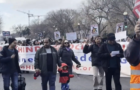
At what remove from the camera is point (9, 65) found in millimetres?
7527

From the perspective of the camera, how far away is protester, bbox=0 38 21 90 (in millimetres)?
7461

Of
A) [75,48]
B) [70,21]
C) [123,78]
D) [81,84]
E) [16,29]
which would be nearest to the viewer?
[81,84]

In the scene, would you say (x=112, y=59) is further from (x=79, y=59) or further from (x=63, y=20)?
(x=63, y=20)

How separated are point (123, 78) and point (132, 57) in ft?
29.2

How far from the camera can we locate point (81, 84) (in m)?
10.9

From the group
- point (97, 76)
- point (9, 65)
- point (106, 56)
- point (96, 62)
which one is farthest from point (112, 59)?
point (9, 65)

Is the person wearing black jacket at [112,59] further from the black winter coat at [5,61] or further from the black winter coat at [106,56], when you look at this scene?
the black winter coat at [5,61]

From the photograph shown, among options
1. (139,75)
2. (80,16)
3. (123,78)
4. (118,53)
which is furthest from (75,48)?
(80,16)

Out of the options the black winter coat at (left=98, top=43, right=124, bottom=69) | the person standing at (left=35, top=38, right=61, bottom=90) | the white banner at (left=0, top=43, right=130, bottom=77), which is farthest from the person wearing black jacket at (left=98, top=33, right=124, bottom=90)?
the white banner at (left=0, top=43, right=130, bottom=77)

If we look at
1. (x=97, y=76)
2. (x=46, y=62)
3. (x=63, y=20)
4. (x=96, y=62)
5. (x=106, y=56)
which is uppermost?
(x=63, y=20)

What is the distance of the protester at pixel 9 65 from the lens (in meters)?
7.46

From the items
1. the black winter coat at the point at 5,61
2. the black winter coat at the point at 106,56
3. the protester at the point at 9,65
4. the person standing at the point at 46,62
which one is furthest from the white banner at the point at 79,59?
the black winter coat at the point at 5,61

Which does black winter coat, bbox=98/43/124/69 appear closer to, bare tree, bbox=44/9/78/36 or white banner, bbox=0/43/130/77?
white banner, bbox=0/43/130/77

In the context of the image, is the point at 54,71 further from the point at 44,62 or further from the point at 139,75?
the point at 139,75
